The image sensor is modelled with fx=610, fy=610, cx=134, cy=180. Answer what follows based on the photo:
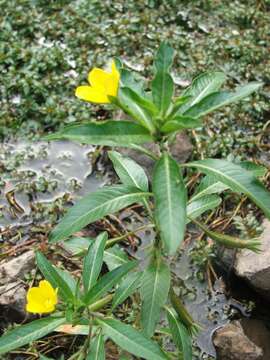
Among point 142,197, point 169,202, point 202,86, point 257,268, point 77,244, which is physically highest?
point 202,86

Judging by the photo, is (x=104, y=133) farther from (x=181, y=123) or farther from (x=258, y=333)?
(x=258, y=333)

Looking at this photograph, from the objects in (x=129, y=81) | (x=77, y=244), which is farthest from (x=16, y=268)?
(x=129, y=81)

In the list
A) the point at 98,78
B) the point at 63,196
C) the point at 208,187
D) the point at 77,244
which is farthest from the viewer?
the point at 63,196

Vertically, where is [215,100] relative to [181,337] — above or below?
above

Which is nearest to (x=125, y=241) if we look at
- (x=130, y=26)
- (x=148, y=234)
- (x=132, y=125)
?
(x=148, y=234)

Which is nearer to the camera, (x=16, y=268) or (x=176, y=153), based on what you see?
(x=16, y=268)

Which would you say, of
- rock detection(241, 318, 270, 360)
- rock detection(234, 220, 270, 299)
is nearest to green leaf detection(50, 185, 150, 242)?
rock detection(234, 220, 270, 299)

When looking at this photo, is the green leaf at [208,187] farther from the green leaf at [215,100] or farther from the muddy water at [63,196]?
the muddy water at [63,196]
